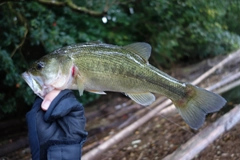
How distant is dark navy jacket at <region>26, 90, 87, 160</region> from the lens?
6.81 feet

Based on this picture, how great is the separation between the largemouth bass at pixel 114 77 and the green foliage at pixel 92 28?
2.92 m

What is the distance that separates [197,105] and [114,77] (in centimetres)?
70

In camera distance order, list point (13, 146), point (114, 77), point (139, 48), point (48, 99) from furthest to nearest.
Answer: point (13, 146)
point (139, 48)
point (114, 77)
point (48, 99)

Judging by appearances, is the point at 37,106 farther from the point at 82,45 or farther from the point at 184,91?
the point at 184,91

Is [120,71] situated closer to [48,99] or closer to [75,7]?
[48,99]

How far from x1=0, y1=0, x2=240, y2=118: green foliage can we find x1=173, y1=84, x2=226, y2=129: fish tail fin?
335 cm

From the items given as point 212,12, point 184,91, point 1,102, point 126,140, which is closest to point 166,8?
point 212,12

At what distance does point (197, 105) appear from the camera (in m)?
2.31

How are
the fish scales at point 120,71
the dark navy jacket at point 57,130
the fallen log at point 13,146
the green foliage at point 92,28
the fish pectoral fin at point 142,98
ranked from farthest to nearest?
1. the green foliage at point 92,28
2. the fallen log at point 13,146
3. the fish pectoral fin at point 142,98
4. the fish scales at point 120,71
5. the dark navy jacket at point 57,130

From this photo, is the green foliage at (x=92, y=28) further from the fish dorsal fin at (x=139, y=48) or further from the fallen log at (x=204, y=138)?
the fish dorsal fin at (x=139, y=48)

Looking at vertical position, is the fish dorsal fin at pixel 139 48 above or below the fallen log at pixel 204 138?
above

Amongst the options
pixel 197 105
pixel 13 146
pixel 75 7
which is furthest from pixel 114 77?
pixel 75 7

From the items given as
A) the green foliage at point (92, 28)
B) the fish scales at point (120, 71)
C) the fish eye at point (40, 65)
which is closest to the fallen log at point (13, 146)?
the green foliage at point (92, 28)

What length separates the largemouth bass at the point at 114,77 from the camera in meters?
2.13
